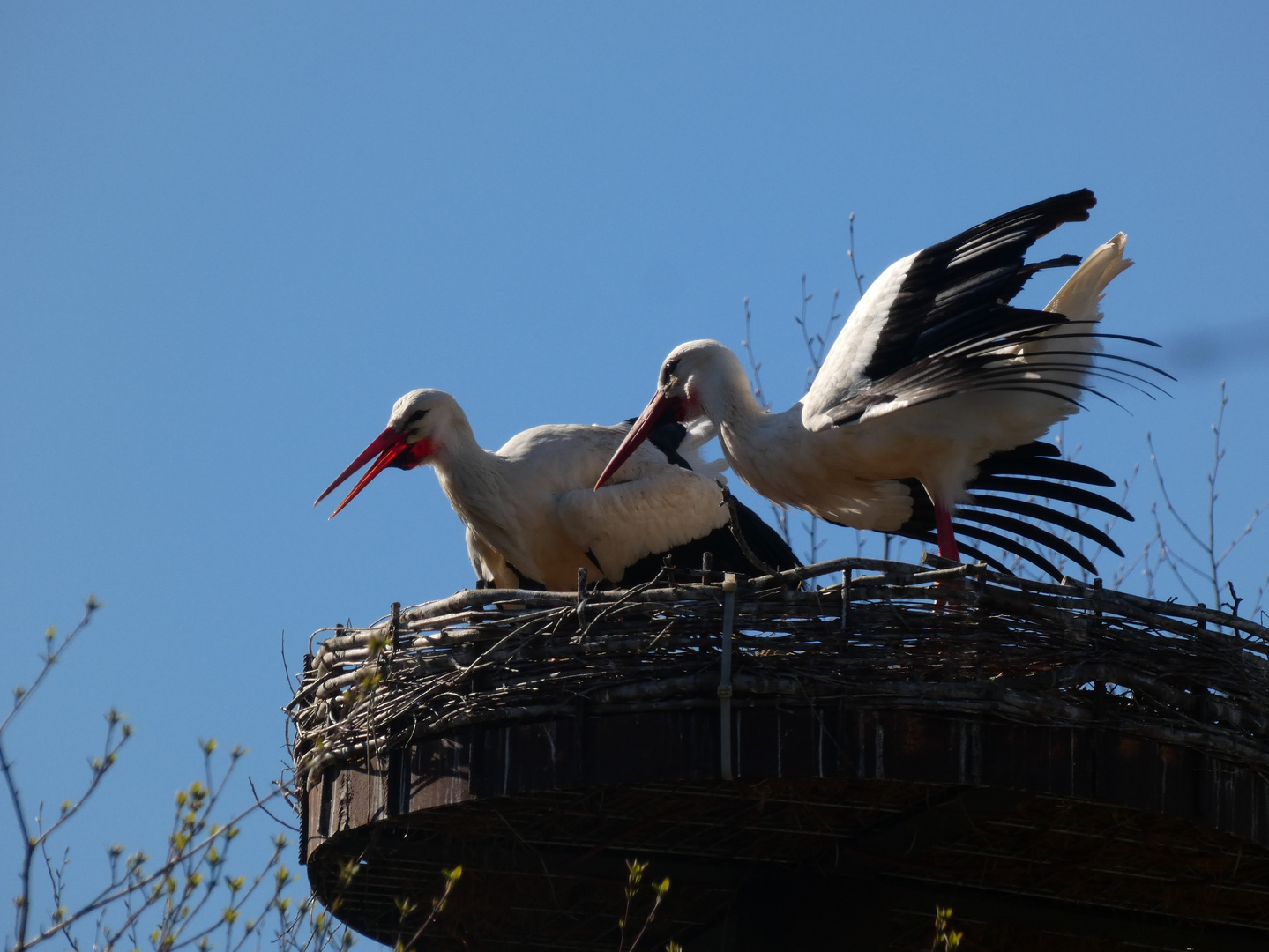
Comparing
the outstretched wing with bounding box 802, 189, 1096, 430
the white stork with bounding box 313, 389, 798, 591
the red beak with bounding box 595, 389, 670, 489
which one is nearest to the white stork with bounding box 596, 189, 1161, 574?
the outstretched wing with bounding box 802, 189, 1096, 430

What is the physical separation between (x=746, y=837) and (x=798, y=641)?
4.59 feet

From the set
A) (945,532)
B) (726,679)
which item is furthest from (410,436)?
(726,679)

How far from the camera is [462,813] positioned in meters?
6.55

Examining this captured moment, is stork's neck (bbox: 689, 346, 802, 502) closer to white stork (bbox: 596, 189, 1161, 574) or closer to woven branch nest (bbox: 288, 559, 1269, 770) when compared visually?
white stork (bbox: 596, 189, 1161, 574)

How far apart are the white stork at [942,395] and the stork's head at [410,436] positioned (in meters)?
1.39

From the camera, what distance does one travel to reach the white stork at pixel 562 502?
8.75 metres

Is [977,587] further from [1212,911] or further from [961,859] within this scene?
[1212,911]

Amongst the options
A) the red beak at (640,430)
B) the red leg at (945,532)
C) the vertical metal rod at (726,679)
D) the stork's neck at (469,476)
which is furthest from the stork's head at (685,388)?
the vertical metal rod at (726,679)

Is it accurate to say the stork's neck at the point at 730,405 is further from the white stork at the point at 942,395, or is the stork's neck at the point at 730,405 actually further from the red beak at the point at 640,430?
the red beak at the point at 640,430

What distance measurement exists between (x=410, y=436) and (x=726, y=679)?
365cm

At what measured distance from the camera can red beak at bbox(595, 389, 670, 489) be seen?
881 cm

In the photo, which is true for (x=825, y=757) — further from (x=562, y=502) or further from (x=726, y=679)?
(x=562, y=502)

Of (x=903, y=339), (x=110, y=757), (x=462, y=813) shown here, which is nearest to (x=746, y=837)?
(x=462, y=813)

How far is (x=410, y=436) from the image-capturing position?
9.11 m
